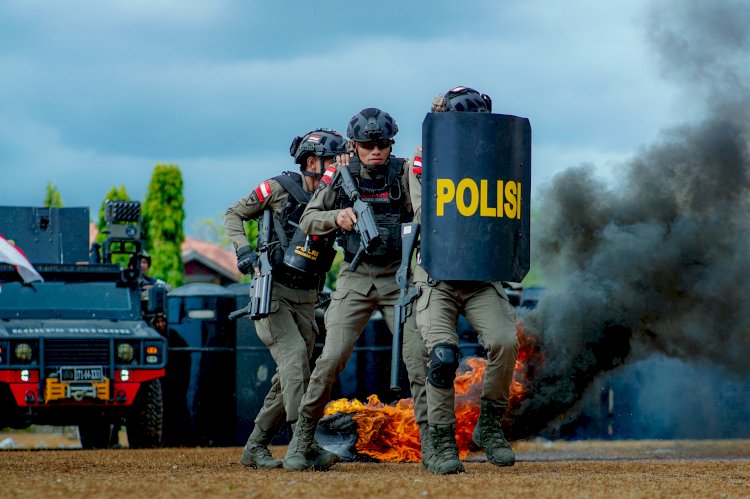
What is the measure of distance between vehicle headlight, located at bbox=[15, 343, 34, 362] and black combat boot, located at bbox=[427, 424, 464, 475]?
7.69 metres

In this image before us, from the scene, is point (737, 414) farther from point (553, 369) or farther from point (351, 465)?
point (351, 465)

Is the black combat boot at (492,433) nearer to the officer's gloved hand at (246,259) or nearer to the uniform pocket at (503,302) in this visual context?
the uniform pocket at (503,302)

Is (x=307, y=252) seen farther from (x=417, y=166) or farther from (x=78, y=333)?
(x=78, y=333)

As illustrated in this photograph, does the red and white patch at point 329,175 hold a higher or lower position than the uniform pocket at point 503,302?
higher

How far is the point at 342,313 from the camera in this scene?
30.7ft

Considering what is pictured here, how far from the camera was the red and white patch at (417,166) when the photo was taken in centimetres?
903

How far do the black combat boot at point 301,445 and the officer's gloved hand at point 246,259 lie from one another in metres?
1.24

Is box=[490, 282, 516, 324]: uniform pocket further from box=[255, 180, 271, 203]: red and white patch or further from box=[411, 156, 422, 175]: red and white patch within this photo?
box=[255, 180, 271, 203]: red and white patch

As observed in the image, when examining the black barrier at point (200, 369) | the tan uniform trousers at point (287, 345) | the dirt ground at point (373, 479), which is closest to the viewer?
the dirt ground at point (373, 479)

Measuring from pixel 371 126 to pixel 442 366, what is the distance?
1649mm

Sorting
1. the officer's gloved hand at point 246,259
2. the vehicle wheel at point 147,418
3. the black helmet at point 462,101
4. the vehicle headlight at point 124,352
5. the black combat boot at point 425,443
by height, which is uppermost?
the black helmet at point 462,101

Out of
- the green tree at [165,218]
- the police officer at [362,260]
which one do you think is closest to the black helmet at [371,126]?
the police officer at [362,260]

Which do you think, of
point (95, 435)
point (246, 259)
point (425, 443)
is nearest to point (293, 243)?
point (246, 259)

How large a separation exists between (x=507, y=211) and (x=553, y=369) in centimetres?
514
